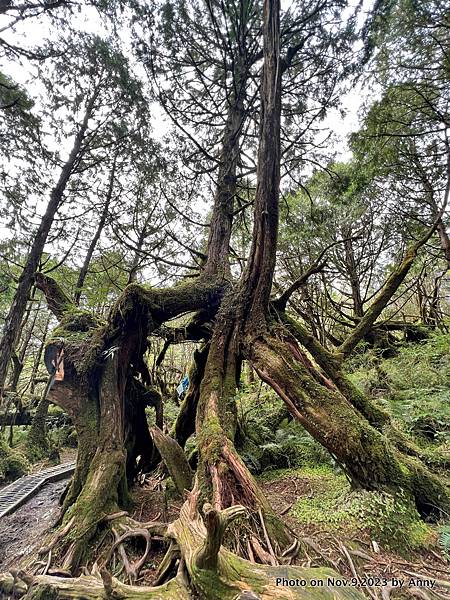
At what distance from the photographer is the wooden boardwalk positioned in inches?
255

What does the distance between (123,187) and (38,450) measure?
8.94 m

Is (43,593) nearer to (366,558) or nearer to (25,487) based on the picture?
(366,558)

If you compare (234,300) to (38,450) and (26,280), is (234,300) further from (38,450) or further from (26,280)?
(38,450)

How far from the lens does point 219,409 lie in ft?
13.8

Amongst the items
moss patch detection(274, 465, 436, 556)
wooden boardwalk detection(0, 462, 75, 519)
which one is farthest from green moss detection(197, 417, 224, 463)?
wooden boardwalk detection(0, 462, 75, 519)

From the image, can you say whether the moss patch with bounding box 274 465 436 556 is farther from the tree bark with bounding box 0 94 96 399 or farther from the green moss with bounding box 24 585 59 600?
the tree bark with bounding box 0 94 96 399

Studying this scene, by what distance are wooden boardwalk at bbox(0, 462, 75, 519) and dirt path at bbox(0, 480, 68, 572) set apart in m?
0.12

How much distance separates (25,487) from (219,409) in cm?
659

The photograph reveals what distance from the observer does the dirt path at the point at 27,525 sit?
4699 millimetres


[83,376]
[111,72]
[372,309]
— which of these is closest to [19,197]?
[111,72]

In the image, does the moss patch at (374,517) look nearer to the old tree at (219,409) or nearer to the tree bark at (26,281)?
the old tree at (219,409)

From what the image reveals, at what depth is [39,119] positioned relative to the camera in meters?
7.46

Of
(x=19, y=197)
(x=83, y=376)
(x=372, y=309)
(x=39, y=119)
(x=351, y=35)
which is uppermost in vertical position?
(x=351, y=35)

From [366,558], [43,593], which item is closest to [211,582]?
[43,593]
